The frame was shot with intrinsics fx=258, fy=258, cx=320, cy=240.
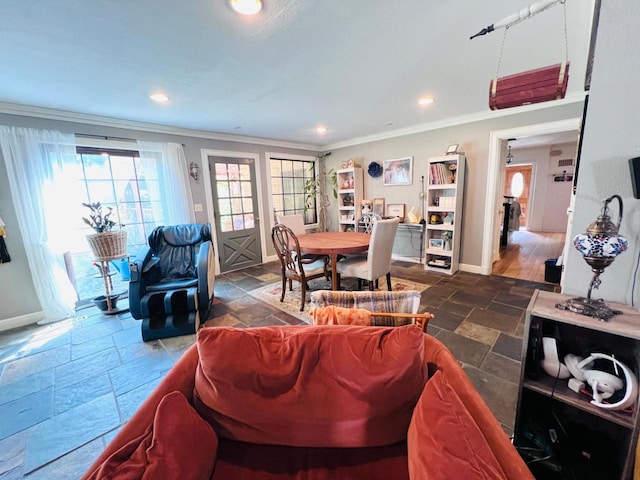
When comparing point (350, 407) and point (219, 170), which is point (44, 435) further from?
point (219, 170)

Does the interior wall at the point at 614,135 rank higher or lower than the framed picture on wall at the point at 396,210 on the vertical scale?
higher

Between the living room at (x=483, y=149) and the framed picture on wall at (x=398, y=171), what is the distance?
0.10m

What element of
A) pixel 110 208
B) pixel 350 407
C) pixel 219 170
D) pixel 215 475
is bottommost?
pixel 215 475

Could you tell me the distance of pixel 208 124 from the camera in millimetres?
3588

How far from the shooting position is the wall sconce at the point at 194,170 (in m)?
3.88

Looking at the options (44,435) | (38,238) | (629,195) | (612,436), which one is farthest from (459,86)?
(38,238)

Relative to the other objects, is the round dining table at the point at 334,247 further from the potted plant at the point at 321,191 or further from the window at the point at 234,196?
the potted plant at the point at 321,191

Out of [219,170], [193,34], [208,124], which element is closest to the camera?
[193,34]

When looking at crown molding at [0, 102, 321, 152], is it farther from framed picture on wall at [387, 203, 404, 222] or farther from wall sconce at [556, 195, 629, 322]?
wall sconce at [556, 195, 629, 322]

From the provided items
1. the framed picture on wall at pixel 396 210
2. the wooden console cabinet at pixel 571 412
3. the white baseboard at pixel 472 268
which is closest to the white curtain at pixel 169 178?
the framed picture on wall at pixel 396 210

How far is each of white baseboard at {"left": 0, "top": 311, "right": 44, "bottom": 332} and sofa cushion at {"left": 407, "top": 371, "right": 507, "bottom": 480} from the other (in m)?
3.93

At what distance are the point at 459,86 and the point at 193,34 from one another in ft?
7.72

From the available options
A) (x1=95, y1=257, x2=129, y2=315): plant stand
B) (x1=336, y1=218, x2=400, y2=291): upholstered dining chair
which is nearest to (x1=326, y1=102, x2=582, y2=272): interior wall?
(x1=336, y1=218, x2=400, y2=291): upholstered dining chair

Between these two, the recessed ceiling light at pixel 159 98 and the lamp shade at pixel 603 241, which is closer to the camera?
the lamp shade at pixel 603 241
